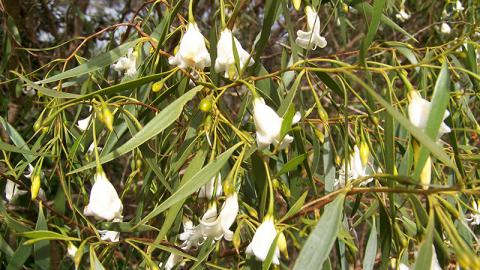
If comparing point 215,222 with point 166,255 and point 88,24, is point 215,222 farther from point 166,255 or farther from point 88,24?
point 88,24

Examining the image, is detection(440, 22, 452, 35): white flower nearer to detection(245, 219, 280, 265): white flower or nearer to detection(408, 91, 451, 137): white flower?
detection(408, 91, 451, 137): white flower

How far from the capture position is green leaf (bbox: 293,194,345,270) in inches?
23.9

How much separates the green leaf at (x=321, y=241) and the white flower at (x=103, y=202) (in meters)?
0.34

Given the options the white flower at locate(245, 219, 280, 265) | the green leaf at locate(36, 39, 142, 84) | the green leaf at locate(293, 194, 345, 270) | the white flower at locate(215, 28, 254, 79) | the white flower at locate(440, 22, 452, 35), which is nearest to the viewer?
the green leaf at locate(293, 194, 345, 270)

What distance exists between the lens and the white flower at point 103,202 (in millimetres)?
836

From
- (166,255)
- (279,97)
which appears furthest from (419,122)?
(166,255)

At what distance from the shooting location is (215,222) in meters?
0.77

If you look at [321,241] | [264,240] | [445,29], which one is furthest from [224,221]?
[445,29]

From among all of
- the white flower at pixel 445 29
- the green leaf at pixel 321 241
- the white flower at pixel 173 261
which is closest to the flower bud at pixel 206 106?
the green leaf at pixel 321 241

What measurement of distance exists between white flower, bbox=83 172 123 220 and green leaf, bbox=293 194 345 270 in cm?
34

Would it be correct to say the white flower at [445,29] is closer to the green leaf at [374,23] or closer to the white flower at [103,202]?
the green leaf at [374,23]

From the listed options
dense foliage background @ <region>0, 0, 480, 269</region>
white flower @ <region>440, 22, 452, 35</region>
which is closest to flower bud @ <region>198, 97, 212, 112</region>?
dense foliage background @ <region>0, 0, 480, 269</region>

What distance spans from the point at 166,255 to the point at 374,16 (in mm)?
656

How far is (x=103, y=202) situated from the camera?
0.84 metres
